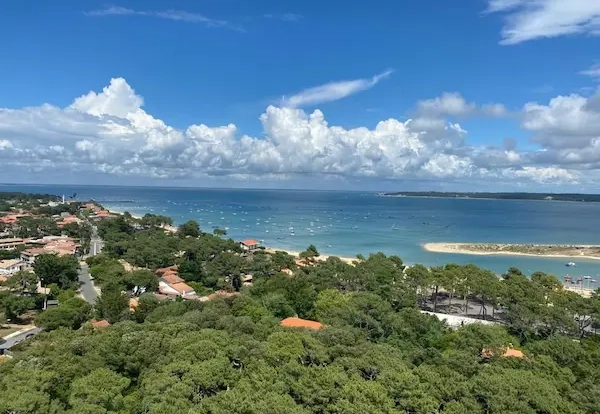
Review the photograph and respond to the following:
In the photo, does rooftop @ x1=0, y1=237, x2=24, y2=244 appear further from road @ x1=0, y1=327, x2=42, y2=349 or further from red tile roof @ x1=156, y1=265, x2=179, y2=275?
road @ x1=0, y1=327, x2=42, y2=349

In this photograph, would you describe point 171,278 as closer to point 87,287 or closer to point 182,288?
point 182,288

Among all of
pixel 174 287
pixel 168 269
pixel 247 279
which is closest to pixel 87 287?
pixel 168 269

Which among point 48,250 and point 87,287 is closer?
point 87,287

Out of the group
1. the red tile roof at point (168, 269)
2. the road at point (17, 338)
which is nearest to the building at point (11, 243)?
the red tile roof at point (168, 269)

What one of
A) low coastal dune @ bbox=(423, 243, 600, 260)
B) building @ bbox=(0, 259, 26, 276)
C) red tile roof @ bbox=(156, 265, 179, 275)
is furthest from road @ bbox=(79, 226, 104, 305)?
low coastal dune @ bbox=(423, 243, 600, 260)

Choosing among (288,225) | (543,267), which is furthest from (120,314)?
(288,225)

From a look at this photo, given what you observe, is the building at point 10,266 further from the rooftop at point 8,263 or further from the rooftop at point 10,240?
the rooftop at point 10,240
